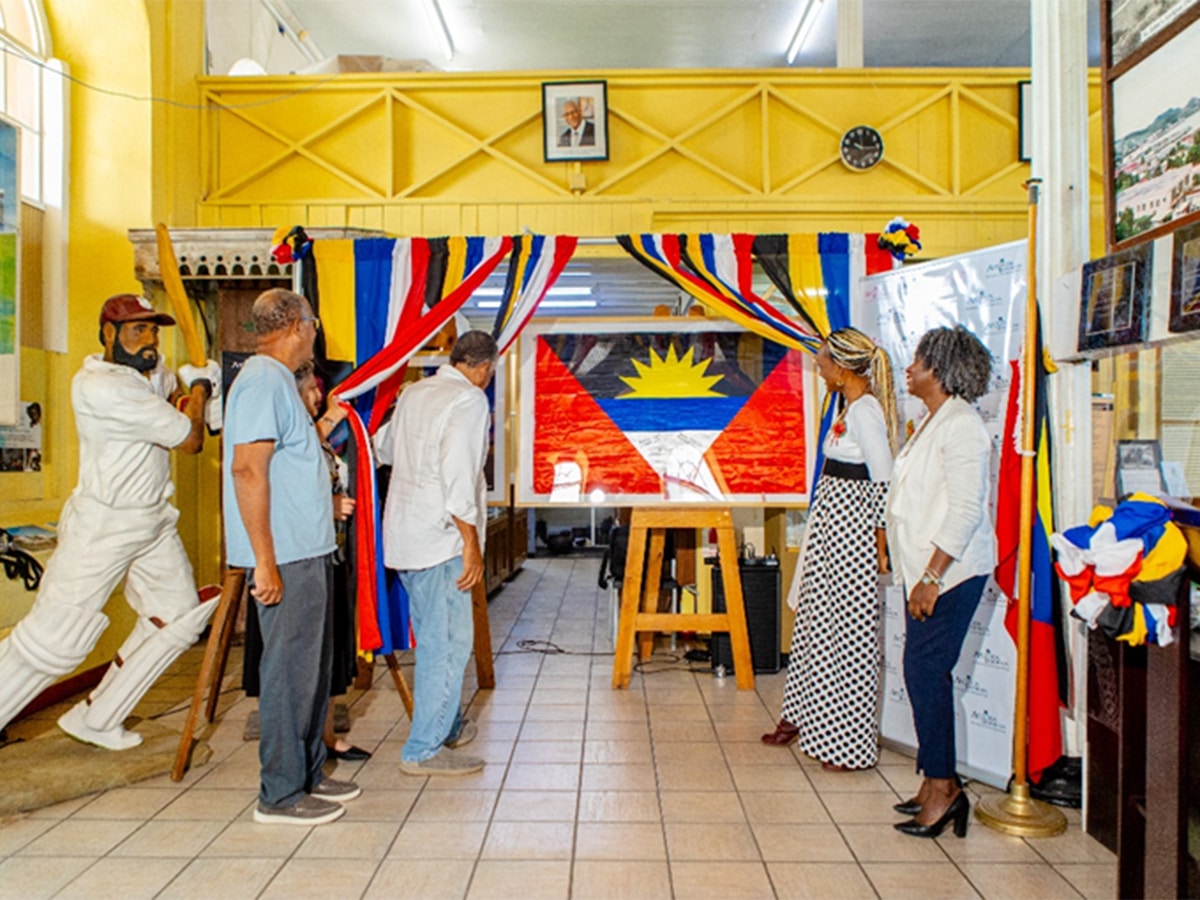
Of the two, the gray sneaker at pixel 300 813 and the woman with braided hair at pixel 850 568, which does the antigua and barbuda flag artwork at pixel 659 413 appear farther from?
the gray sneaker at pixel 300 813

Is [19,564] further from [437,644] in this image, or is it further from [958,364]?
[958,364]

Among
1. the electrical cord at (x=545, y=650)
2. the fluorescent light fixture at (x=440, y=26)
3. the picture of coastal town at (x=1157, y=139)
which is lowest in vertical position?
the electrical cord at (x=545, y=650)

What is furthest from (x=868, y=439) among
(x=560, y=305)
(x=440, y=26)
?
(x=440, y=26)

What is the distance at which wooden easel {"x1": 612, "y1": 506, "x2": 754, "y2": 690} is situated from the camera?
4777mm

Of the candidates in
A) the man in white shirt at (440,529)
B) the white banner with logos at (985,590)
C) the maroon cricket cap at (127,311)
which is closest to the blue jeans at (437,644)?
the man in white shirt at (440,529)

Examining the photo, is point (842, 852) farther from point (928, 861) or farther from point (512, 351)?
point (512, 351)

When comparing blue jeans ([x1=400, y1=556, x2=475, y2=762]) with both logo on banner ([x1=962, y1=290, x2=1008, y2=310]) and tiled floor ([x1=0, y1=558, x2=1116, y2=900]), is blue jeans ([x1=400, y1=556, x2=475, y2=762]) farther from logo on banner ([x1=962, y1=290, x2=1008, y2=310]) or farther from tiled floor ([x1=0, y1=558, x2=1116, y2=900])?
logo on banner ([x1=962, y1=290, x2=1008, y2=310])

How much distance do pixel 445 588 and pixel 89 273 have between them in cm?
341

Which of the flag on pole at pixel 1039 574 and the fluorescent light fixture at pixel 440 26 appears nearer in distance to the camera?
the flag on pole at pixel 1039 574

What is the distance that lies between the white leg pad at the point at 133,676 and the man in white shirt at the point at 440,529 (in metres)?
0.95

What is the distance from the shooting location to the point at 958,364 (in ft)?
9.66

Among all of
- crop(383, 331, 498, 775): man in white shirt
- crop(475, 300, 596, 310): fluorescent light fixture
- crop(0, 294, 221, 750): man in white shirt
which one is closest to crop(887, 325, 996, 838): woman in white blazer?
crop(383, 331, 498, 775): man in white shirt

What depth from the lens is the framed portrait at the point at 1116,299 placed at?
265cm

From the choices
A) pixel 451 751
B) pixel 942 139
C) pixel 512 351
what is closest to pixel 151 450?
pixel 451 751
